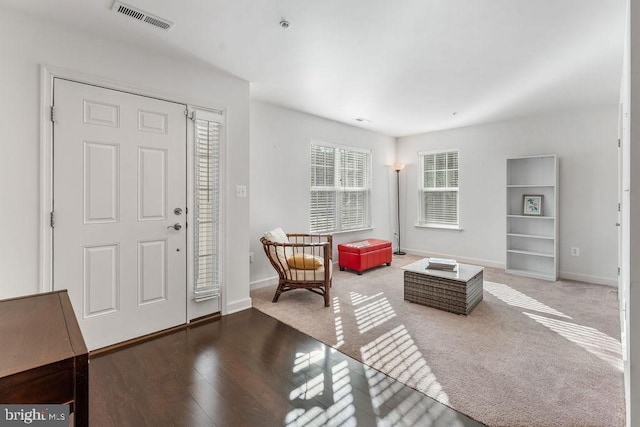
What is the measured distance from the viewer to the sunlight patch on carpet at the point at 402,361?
200 centimetres

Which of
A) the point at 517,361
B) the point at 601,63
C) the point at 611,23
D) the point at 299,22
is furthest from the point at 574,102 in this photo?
the point at 299,22

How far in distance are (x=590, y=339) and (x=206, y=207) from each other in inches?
141

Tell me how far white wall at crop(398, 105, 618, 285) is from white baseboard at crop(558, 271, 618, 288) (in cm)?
1

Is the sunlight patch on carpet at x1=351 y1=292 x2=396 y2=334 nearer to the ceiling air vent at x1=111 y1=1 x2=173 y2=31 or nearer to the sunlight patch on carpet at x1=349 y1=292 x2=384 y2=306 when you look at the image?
the sunlight patch on carpet at x1=349 y1=292 x2=384 y2=306

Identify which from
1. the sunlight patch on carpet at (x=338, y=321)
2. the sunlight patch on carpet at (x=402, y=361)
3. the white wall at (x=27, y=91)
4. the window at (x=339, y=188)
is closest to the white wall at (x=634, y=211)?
the sunlight patch on carpet at (x=402, y=361)

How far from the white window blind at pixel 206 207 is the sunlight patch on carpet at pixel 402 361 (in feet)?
5.37

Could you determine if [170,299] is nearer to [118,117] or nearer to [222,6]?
[118,117]

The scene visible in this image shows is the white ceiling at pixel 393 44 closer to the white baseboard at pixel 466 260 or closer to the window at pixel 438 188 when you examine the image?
the window at pixel 438 188

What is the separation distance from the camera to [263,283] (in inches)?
165

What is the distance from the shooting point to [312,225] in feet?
16.1

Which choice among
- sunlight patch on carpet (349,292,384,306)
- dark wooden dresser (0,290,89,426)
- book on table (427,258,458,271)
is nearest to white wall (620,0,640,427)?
dark wooden dresser (0,290,89,426)

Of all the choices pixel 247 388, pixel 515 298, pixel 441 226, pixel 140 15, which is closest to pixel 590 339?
pixel 515 298

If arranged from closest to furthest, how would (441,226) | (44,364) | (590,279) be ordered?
(44,364)
(590,279)
(441,226)

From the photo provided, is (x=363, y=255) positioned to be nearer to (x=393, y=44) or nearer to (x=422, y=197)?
(x=422, y=197)
